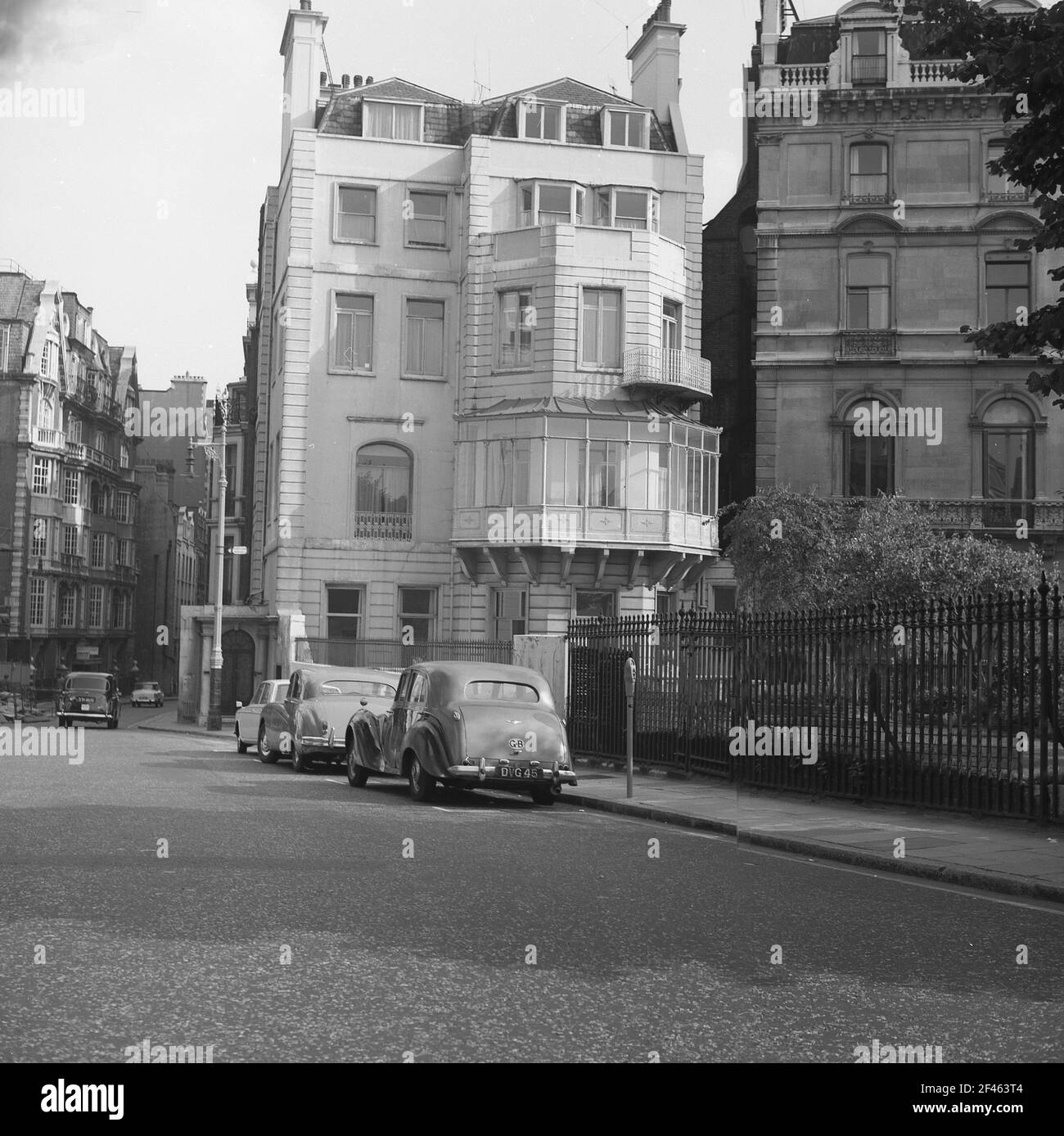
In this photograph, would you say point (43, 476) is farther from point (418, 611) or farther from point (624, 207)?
point (624, 207)

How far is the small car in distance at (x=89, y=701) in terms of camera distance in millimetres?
49406

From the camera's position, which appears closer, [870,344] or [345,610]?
[870,344]

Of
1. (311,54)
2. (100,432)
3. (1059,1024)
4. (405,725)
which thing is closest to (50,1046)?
(1059,1024)

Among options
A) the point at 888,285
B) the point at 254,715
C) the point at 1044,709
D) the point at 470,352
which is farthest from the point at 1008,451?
the point at 1044,709

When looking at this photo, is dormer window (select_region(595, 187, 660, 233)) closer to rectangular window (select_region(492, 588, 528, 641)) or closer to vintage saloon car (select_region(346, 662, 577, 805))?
rectangular window (select_region(492, 588, 528, 641))

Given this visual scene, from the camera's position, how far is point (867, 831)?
14.9 meters

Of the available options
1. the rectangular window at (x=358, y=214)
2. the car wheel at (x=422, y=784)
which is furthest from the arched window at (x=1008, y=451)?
the car wheel at (x=422, y=784)

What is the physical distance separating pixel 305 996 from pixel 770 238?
130ft

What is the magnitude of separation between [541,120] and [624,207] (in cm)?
372

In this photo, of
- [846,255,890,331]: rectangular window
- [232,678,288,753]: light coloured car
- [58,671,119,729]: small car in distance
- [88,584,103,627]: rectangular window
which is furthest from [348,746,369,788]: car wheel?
[88,584,103,627]: rectangular window

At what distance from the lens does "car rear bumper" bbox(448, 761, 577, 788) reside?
1781cm

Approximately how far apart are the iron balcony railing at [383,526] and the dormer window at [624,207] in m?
10.4

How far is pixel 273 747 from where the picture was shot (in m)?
26.5

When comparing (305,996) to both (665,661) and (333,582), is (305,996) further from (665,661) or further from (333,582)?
(333,582)
